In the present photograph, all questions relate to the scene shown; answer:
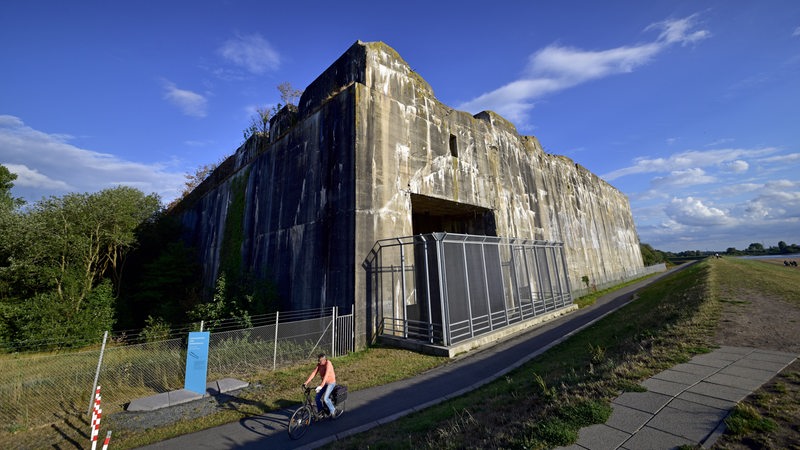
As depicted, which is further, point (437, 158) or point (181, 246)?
→ point (181, 246)

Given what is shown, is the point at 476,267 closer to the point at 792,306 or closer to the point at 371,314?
the point at 371,314

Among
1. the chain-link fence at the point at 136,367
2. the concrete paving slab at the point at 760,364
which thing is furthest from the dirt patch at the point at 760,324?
the chain-link fence at the point at 136,367

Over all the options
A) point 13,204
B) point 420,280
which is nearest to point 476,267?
point 420,280

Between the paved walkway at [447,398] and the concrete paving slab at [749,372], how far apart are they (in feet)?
0.04

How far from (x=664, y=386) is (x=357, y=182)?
39.3 ft

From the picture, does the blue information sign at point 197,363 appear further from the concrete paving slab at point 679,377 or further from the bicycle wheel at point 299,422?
the concrete paving slab at point 679,377

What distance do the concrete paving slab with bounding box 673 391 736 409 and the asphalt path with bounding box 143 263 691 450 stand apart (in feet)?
15.5

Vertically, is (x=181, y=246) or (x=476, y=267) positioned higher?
(x=181, y=246)

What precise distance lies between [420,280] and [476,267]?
2.75 metres

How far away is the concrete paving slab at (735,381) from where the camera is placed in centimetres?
475

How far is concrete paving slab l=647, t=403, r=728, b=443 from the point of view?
3.78 metres

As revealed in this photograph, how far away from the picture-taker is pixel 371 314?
44.3ft

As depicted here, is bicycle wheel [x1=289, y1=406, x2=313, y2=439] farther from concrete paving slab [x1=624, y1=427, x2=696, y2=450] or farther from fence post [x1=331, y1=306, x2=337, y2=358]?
concrete paving slab [x1=624, y1=427, x2=696, y2=450]

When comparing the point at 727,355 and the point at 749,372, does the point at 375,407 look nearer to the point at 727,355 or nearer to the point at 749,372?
the point at 749,372
